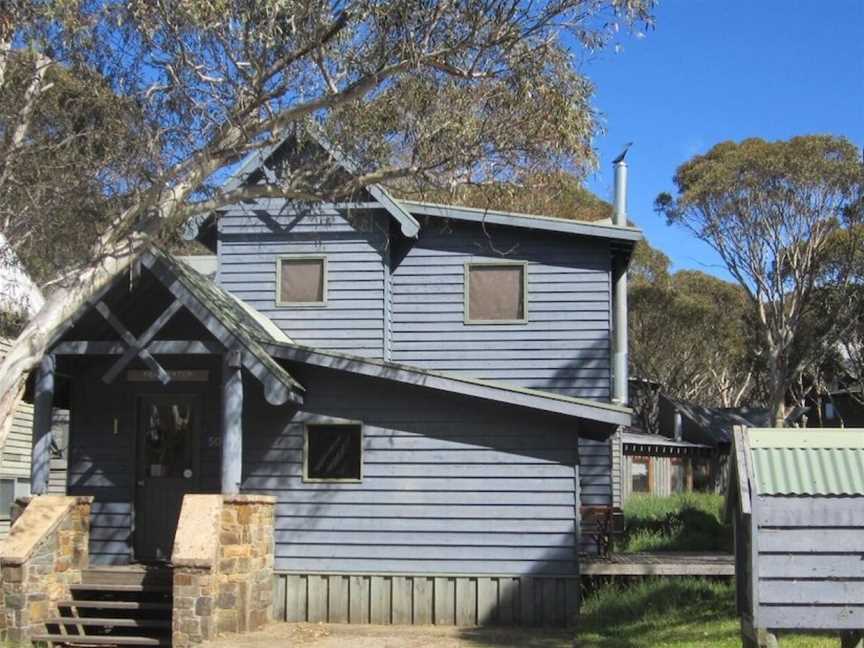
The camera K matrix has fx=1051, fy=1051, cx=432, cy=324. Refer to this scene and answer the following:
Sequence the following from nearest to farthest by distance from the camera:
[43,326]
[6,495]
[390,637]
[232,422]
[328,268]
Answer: [43,326] < [390,637] < [232,422] < [328,268] < [6,495]

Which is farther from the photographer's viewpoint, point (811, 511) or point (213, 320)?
point (213, 320)

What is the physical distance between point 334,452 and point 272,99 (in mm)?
4742

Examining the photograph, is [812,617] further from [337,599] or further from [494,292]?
[494,292]

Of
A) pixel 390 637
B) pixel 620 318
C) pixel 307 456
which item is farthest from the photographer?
pixel 620 318

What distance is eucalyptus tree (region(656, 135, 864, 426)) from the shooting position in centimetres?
3139

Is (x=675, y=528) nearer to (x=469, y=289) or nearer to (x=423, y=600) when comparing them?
(x=469, y=289)

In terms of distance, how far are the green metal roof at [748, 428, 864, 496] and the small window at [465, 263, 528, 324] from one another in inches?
325

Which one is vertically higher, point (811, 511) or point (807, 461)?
point (807, 461)

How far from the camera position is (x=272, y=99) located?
1240cm

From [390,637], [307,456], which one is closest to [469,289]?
[307,456]

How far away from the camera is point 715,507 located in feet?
82.1

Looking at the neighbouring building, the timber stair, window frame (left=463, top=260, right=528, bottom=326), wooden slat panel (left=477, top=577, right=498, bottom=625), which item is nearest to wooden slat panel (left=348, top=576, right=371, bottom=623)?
wooden slat panel (left=477, top=577, right=498, bottom=625)

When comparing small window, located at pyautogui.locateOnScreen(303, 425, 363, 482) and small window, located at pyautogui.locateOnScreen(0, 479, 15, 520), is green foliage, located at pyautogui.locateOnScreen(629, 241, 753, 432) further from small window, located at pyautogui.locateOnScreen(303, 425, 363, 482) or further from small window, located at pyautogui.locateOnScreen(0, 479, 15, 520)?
small window, located at pyautogui.locateOnScreen(303, 425, 363, 482)

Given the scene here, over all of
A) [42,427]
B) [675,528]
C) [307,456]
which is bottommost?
[675,528]
